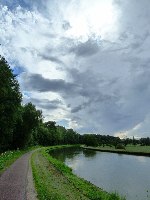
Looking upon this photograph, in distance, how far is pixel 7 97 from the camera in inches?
2298

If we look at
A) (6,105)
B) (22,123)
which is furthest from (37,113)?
(6,105)

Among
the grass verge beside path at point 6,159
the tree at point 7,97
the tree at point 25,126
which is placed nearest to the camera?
the grass verge beside path at point 6,159

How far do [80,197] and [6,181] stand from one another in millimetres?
7255

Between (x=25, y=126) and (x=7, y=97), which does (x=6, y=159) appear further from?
(x=25, y=126)

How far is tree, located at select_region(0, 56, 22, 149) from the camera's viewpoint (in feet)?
174

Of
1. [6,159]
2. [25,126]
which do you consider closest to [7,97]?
[6,159]

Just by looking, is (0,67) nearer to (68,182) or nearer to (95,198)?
(68,182)

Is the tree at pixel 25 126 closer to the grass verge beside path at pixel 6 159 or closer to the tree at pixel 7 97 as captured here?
the tree at pixel 7 97

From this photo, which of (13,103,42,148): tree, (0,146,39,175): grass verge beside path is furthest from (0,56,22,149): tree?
(13,103,42,148): tree

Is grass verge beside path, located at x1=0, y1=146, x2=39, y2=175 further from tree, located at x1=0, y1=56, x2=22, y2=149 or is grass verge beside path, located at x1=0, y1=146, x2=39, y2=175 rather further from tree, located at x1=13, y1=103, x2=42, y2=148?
tree, located at x1=13, y1=103, x2=42, y2=148

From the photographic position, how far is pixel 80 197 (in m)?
22.0

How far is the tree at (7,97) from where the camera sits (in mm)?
53066

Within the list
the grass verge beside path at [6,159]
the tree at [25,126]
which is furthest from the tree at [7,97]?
the tree at [25,126]

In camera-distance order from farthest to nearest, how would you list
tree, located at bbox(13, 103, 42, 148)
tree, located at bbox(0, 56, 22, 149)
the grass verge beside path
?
tree, located at bbox(13, 103, 42, 148) → tree, located at bbox(0, 56, 22, 149) → the grass verge beside path
